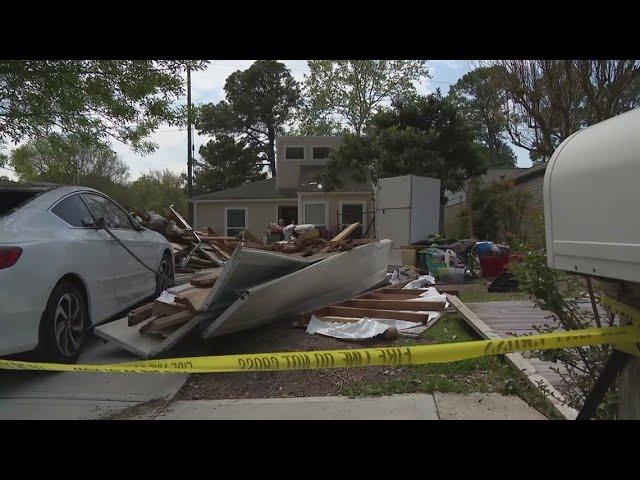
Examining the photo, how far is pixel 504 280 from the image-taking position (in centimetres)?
953

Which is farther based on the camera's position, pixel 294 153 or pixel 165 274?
pixel 294 153

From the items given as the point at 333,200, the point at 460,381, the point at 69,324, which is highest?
the point at 333,200

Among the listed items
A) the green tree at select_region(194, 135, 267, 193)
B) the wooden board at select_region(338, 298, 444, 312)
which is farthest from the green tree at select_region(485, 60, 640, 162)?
the green tree at select_region(194, 135, 267, 193)

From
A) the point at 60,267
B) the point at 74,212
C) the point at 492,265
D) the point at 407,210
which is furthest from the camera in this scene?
the point at 407,210

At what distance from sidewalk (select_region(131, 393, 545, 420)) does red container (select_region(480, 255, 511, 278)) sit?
738 centimetres

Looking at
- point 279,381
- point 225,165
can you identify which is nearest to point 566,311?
point 279,381

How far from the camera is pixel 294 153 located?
2827cm

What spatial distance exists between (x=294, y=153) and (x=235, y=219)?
4611mm

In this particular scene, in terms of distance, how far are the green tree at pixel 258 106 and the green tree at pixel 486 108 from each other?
1571cm

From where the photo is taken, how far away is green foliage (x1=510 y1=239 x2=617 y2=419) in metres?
3.14

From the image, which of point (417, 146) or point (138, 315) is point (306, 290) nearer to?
point (138, 315)

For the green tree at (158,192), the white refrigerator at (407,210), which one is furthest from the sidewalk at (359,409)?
the green tree at (158,192)

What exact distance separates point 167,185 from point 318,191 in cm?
3027
